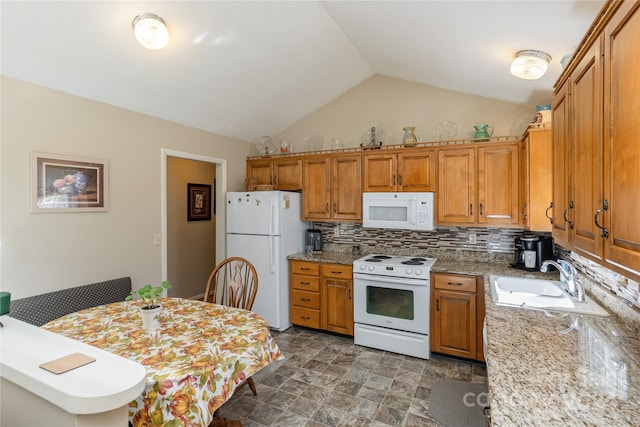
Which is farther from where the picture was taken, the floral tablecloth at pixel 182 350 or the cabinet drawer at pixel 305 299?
the cabinet drawer at pixel 305 299

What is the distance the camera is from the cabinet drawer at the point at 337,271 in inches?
136

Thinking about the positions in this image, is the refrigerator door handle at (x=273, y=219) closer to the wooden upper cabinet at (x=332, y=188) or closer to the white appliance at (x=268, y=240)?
the white appliance at (x=268, y=240)

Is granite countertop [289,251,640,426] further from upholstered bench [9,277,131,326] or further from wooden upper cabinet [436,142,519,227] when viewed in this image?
upholstered bench [9,277,131,326]

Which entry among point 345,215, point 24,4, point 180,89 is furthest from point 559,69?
point 24,4

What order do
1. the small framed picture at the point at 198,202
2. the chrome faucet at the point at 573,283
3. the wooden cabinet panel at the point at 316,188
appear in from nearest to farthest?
1. the chrome faucet at the point at 573,283
2. the wooden cabinet panel at the point at 316,188
3. the small framed picture at the point at 198,202

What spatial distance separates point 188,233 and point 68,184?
235 cm

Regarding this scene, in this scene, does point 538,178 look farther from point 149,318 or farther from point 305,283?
point 149,318

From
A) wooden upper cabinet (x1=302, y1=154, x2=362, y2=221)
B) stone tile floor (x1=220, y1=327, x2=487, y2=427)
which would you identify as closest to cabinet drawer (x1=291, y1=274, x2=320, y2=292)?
stone tile floor (x1=220, y1=327, x2=487, y2=427)

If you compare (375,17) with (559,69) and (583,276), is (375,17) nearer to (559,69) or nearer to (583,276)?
(559,69)

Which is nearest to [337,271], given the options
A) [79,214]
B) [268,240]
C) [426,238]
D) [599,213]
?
[268,240]

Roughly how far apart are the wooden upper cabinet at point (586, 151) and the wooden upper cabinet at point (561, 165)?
0.08 meters

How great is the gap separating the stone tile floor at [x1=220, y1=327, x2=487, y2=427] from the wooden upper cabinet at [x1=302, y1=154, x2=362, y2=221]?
1.44m

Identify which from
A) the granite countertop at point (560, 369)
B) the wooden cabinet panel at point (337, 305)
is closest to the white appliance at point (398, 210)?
the wooden cabinet panel at point (337, 305)

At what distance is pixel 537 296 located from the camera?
2312mm
